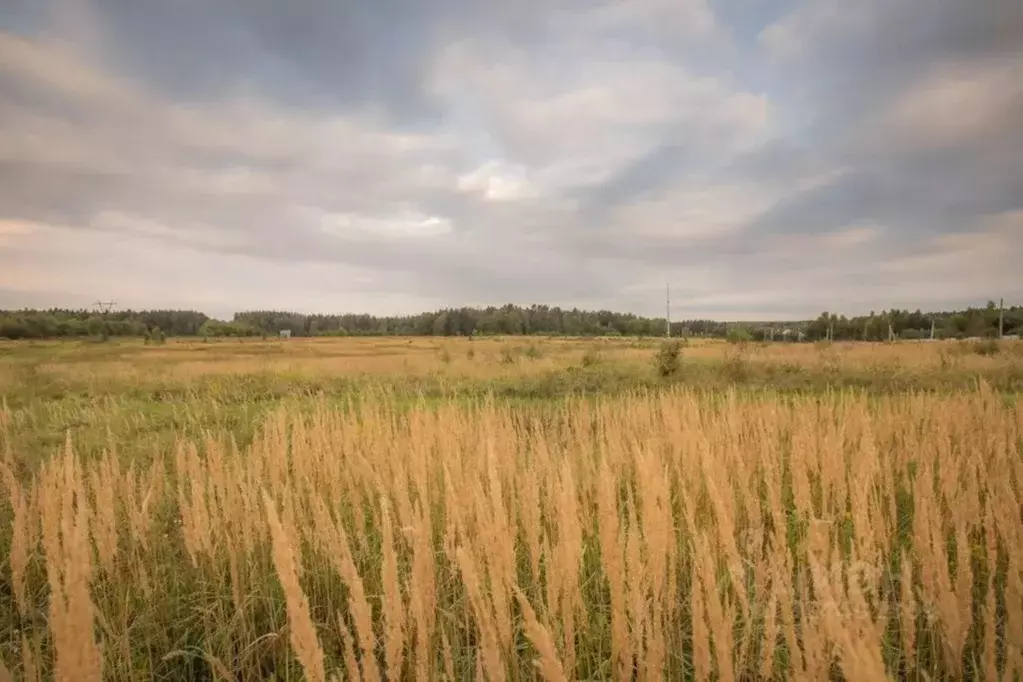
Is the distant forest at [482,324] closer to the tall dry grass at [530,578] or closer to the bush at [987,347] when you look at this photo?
the bush at [987,347]

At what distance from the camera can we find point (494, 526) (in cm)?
231

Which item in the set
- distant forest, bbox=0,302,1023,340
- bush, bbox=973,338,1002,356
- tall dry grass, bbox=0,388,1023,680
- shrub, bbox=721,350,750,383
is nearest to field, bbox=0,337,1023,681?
tall dry grass, bbox=0,388,1023,680

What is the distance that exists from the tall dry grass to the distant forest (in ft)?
244

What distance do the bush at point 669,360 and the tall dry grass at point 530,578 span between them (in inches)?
571

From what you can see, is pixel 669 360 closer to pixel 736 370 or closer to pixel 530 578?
pixel 736 370

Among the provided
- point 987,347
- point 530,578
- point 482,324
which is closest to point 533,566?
point 530,578

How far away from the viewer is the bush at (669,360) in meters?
19.9

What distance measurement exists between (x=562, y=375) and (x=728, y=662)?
1811 centimetres

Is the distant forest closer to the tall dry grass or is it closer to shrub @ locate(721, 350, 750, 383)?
shrub @ locate(721, 350, 750, 383)

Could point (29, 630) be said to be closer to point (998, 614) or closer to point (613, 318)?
point (998, 614)

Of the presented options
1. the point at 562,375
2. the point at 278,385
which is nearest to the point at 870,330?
the point at 562,375

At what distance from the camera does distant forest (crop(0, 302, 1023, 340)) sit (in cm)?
8006

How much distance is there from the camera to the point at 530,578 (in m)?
3.27

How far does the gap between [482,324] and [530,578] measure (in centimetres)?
11729
